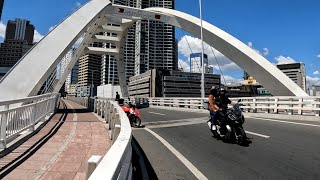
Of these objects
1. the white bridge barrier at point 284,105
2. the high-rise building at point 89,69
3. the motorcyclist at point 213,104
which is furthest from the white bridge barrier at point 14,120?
the high-rise building at point 89,69

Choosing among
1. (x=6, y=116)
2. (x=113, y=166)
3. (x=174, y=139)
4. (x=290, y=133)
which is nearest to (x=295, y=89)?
(x=290, y=133)

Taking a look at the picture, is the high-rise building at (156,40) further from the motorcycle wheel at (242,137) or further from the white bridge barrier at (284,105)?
the motorcycle wheel at (242,137)

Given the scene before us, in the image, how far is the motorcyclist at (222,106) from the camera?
841 cm

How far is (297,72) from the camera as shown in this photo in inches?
5891

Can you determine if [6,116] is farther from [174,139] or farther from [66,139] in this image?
[174,139]

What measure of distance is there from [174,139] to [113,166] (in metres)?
6.79

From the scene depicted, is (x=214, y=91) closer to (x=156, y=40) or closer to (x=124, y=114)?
(x=124, y=114)

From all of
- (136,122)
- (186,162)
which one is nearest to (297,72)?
(136,122)

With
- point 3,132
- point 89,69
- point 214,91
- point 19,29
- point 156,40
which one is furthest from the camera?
point 19,29

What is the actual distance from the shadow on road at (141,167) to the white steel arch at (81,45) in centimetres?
1050

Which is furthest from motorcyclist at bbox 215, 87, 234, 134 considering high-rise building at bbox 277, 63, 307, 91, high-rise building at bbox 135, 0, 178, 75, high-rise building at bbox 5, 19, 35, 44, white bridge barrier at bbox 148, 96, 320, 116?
high-rise building at bbox 5, 19, 35, 44

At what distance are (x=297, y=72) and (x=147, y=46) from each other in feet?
321

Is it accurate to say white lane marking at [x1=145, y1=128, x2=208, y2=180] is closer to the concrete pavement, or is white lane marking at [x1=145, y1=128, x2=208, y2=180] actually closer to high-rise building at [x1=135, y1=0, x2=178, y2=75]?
the concrete pavement

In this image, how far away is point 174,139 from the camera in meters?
9.12
